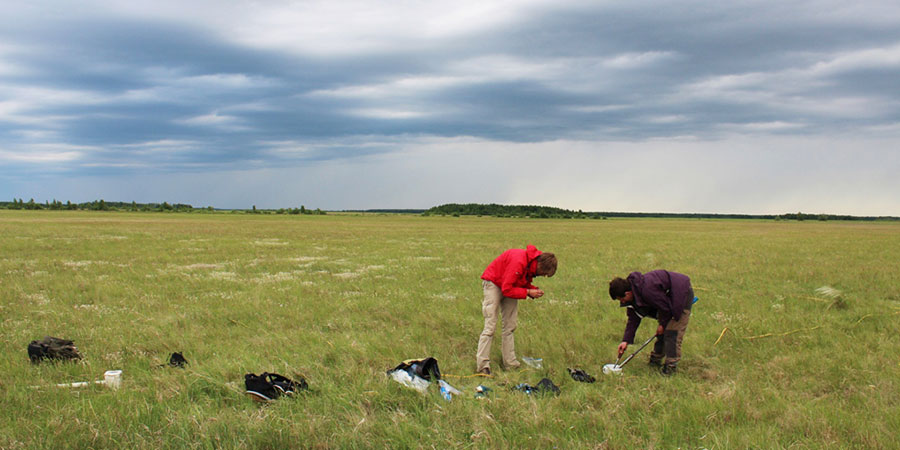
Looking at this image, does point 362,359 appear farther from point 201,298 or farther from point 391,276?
point 391,276

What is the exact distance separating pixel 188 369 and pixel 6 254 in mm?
27897

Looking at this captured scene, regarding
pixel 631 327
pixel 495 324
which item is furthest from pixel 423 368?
pixel 631 327

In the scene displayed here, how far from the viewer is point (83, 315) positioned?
12656mm

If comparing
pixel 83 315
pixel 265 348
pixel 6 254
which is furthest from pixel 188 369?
pixel 6 254

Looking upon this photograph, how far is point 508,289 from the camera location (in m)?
8.20

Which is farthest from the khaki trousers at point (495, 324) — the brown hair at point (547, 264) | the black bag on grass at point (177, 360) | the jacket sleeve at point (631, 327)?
the black bag on grass at point (177, 360)

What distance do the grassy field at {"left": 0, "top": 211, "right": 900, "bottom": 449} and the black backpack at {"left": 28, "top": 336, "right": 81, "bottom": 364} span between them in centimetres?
21

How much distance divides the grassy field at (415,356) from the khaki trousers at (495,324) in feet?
0.96

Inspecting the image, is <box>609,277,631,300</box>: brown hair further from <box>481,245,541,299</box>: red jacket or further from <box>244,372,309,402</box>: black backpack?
<box>244,372,309,402</box>: black backpack

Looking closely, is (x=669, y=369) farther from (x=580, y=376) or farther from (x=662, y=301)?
(x=580, y=376)

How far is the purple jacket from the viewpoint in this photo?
318 inches

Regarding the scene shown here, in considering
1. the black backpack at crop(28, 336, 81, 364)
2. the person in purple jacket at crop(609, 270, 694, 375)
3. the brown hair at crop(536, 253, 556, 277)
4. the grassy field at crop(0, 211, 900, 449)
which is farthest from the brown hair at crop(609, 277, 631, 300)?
the black backpack at crop(28, 336, 81, 364)

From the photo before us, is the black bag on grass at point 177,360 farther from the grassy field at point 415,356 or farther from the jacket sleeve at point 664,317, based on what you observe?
the jacket sleeve at point 664,317

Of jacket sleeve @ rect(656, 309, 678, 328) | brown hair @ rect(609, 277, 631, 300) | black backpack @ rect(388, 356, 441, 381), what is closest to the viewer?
black backpack @ rect(388, 356, 441, 381)
